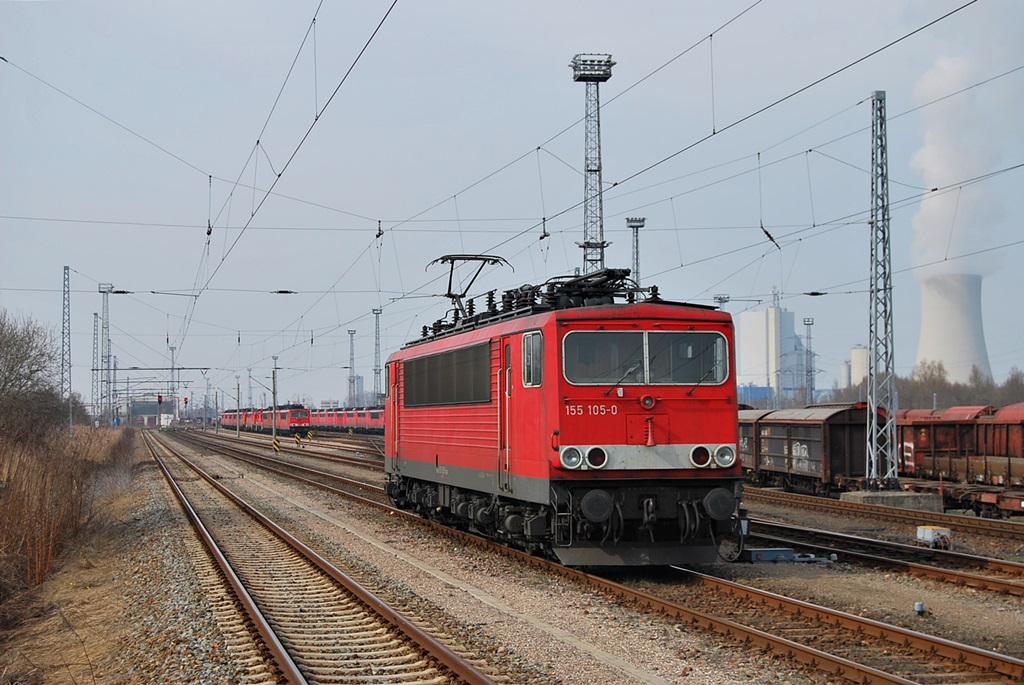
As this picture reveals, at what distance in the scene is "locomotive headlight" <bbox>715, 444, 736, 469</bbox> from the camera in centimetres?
1321

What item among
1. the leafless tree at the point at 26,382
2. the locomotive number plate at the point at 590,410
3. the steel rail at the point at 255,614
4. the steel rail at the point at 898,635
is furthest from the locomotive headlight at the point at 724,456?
the leafless tree at the point at 26,382

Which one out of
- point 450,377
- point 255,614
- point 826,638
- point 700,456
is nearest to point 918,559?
point 700,456

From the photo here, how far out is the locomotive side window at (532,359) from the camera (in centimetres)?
1344

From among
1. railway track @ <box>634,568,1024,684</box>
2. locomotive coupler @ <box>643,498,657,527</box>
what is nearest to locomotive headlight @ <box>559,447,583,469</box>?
locomotive coupler @ <box>643,498,657,527</box>

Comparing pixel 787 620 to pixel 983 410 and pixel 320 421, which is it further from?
pixel 320 421

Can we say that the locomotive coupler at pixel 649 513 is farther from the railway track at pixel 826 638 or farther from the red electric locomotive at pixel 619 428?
the railway track at pixel 826 638

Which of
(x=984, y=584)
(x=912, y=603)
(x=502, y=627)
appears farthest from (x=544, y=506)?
(x=984, y=584)

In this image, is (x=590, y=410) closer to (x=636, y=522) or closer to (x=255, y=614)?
(x=636, y=522)

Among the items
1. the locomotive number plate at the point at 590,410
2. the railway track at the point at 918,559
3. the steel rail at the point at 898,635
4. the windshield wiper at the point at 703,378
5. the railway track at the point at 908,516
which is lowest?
the railway track at the point at 908,516

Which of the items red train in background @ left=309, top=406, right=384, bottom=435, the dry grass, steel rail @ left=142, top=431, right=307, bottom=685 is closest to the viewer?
steel rail @ left=142, top=431, right=307, bottom=685

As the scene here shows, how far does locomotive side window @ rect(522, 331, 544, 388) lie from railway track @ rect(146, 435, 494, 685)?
3536 mm

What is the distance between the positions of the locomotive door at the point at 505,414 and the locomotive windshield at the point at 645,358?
1.37 metres

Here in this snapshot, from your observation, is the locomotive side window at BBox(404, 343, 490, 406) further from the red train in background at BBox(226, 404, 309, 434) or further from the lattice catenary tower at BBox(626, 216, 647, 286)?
the red train in background at BBox(226, 404, 309, 434)

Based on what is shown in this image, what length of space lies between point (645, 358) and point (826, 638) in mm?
4693
